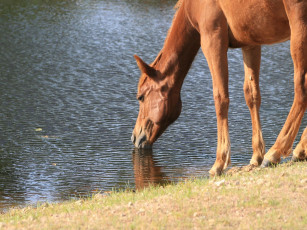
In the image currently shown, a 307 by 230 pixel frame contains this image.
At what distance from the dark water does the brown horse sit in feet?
2.73

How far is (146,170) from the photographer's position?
320 inches

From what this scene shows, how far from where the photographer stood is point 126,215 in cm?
495

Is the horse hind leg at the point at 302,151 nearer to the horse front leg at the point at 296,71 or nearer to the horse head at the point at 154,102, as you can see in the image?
the horse front leg at the point at 296,71

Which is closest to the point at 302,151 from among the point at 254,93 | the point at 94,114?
the point at 254,93

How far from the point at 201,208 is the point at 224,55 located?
2.30 meters

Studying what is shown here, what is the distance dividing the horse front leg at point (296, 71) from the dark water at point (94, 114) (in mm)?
1562

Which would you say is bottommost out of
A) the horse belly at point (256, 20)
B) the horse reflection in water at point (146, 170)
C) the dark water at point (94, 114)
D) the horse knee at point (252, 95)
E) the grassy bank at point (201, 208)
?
the horse reflection in water at point (146, 170)

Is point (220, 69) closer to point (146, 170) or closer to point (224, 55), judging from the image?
point (224, 55)

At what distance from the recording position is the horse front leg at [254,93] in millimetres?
7195

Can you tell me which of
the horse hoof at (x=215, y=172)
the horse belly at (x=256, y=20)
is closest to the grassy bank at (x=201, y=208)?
the horse hoof at (x=215, y=172)

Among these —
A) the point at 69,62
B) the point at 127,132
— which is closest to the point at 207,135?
the point at 127,132

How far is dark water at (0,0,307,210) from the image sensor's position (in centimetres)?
788

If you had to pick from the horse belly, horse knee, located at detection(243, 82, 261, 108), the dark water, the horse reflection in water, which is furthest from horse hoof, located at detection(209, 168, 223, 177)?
the horse belly

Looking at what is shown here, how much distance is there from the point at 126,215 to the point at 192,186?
123 centimetres
